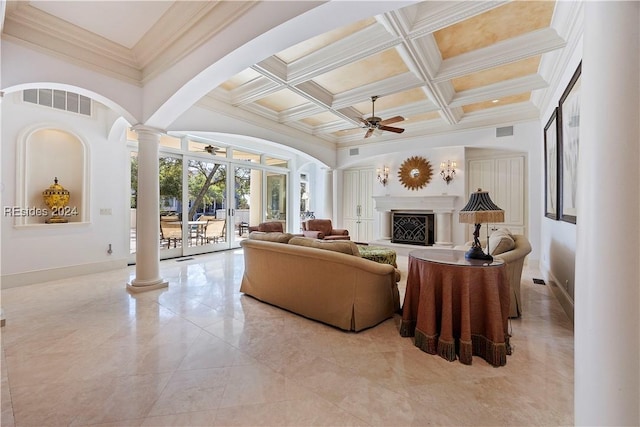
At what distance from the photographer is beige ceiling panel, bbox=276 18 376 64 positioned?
3072mm

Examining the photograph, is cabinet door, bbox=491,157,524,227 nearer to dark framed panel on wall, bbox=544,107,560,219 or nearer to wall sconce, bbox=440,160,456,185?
wall sconce, bbox=440,160,456,185

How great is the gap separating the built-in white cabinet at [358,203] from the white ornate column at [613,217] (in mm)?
6965

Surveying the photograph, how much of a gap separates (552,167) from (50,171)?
767 cm

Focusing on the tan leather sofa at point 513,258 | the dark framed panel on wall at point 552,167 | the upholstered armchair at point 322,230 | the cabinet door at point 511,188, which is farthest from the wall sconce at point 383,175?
the tan leather sofa at point 513,258

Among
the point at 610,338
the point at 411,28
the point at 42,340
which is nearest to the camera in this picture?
the point at 610,338

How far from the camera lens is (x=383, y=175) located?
7.45m

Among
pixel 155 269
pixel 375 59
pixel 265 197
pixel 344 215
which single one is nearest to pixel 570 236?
pixel 375 59

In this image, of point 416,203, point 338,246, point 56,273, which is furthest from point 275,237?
point 416,203

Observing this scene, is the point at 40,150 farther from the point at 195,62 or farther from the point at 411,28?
the point at 411,28

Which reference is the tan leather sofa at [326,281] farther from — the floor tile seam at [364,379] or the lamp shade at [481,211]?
the lamp shade at [481,211]

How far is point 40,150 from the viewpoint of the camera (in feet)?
14.2

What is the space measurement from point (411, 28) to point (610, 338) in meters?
3.08

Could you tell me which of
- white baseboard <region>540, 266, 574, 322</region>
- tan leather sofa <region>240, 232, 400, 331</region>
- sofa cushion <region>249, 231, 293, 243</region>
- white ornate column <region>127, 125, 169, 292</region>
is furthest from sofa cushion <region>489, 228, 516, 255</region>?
white ornate column <region>127, 125, 169, 292</region>

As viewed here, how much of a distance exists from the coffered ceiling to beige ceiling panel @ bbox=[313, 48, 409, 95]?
0.02m
